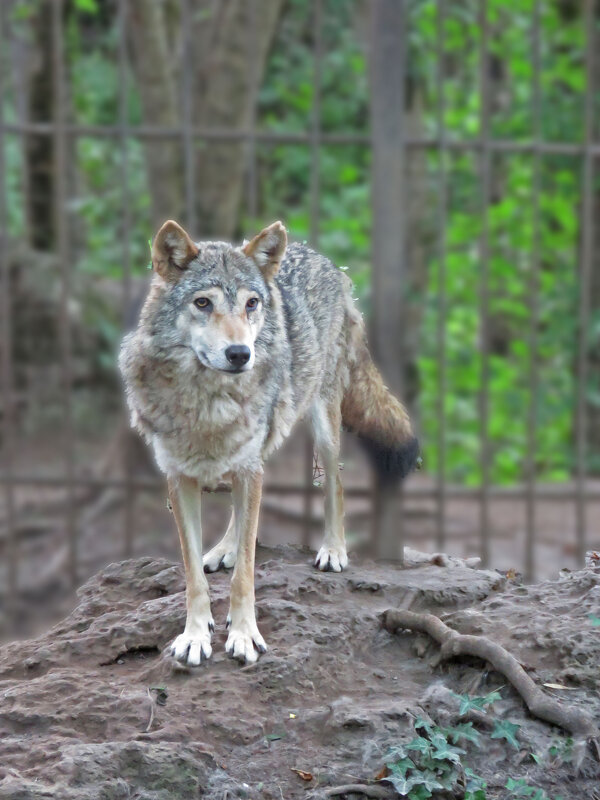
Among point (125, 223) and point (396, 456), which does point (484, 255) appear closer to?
point (125, 223)

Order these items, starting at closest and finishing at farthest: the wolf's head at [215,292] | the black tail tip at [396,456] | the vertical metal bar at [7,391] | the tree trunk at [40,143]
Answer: the wolf's head at [215,292]
the black tail tip at [396,456]
the vertical metal bar at [7,391]
the tree trunk at [40,143]

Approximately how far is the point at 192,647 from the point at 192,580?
0.26 metres

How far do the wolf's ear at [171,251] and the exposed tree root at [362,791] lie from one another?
1900 mm

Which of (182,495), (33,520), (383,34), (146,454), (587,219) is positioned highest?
(383,34)

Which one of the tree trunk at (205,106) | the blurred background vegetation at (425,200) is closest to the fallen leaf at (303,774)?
the tree trunk at (205,106)

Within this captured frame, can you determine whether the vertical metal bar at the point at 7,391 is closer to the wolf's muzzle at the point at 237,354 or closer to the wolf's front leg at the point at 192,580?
the wolf's front leg at the point at 192,580

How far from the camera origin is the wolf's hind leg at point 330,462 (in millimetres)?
5289

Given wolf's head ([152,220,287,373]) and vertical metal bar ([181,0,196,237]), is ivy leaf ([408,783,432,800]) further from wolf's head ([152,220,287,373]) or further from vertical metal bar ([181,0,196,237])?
vertical metal bar ([181,0,196,237])

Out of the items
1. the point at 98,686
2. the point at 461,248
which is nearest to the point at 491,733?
the point at 98,686

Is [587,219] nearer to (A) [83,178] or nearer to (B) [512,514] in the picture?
(B) [512,514]

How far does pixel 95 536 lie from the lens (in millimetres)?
8742

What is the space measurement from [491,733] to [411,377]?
6.12m

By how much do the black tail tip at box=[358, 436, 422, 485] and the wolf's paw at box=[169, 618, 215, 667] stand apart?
1.47 meters

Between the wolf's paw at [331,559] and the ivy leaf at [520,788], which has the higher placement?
the wolf's paw at [331,559]
